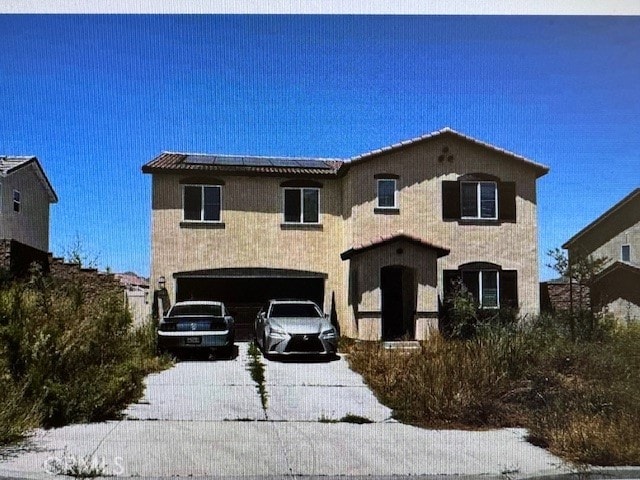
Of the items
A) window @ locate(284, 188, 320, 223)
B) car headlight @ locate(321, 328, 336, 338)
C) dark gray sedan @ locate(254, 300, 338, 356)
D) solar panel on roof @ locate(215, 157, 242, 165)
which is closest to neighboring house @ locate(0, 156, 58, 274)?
solar panel on roof @ locate(215, 157, 242, 165)

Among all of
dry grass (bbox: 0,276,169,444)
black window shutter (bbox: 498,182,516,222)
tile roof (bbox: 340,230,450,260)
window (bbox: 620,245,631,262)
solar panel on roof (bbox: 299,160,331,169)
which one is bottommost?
dry grass (bbox: 0,276,169,444)

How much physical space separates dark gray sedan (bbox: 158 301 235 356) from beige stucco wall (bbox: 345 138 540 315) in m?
1.34

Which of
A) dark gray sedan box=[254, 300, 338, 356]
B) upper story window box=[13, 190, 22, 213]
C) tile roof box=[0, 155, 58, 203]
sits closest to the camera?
tile roof box=[0, 155, 58, 203]

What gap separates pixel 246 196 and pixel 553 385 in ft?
8.68

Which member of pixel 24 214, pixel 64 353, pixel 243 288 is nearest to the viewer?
pixel 64 353

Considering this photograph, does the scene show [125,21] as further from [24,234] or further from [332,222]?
[332,222]

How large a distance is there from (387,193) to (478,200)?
80 centimetres

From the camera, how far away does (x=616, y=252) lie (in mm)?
4590

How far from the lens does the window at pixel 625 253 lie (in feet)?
15.0

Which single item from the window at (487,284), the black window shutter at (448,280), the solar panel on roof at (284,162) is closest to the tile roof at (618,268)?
the window at (487,284)

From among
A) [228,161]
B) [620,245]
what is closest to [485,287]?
[620,245]

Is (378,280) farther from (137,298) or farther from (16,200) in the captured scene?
(16,200)

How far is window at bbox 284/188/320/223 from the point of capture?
18.3 feet

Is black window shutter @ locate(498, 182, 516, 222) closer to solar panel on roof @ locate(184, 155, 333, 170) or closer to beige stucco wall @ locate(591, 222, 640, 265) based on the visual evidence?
beige stucco wall @ locate(591, 222, 640, 265)
